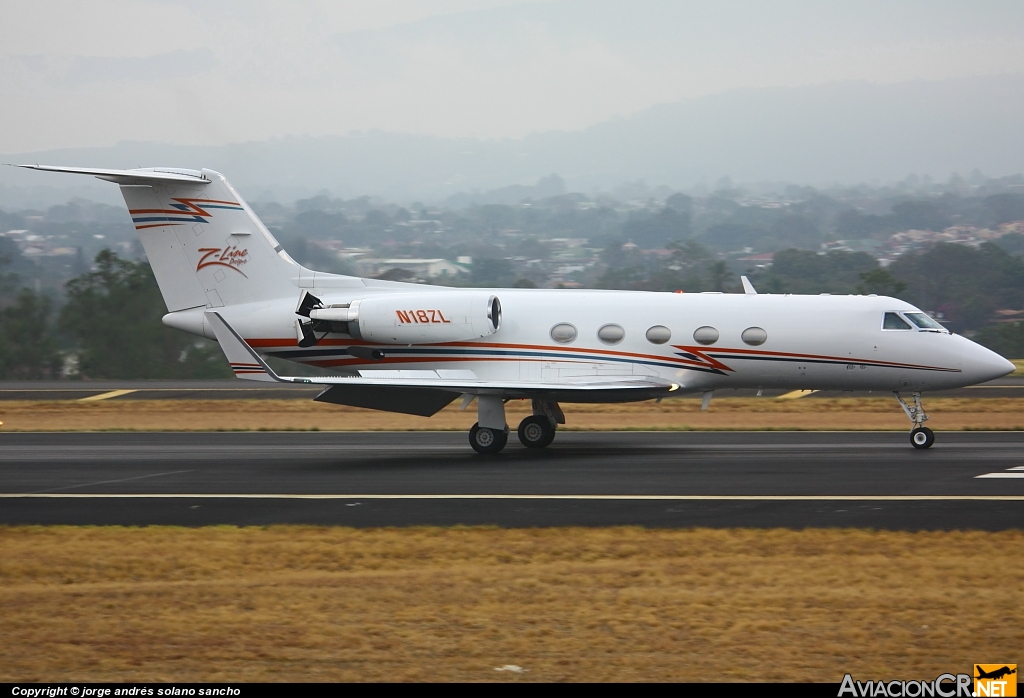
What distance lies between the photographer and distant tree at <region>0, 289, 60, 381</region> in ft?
188

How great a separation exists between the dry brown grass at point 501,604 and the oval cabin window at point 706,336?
27.1ft

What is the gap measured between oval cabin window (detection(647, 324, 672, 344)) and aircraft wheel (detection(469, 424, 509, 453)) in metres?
3.18

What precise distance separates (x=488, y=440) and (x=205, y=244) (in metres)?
7.10

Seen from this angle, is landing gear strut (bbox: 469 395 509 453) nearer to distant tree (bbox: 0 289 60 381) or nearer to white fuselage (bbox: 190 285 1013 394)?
white fuselage (bbox: 190 285 1013 394)

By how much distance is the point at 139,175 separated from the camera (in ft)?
71.7

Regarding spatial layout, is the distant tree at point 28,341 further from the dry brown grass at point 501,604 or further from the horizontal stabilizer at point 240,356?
the dry brown grass at point 501,604

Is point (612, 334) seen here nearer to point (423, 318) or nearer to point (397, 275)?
point (423, 318)

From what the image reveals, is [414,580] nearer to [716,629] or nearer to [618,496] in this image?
[716,629]

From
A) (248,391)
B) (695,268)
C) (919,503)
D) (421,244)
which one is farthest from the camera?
(421,244)

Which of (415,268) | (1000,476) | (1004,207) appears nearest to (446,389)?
(1000,476)

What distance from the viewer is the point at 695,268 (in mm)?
95812

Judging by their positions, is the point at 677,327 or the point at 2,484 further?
the point at 677,327

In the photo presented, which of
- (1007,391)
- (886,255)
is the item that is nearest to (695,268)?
(886,255)

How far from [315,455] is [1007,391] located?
70.0ft
